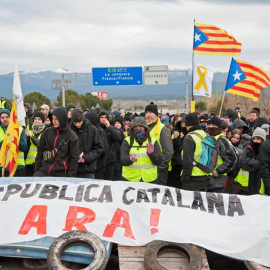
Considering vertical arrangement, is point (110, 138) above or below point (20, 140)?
below

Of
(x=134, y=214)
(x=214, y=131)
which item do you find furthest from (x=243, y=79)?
(x=134, y=214)

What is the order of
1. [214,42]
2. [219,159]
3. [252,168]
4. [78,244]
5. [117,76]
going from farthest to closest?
[117,76]
[214,42]
[219,159]
[252,168]
[78,244]

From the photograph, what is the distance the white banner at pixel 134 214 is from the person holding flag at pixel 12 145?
1.10 metres

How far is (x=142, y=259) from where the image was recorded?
208 inches

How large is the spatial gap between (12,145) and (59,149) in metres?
1.35

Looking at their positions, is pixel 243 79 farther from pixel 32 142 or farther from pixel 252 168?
Result: pixel 32 142

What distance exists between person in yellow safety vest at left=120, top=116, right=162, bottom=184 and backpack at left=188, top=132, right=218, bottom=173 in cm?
68

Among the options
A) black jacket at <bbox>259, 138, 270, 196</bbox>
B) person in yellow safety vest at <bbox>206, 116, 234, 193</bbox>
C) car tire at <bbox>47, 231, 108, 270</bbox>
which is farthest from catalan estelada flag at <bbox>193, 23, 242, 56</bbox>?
car tire at <bbox>47, 231, 108, 270</bbox>

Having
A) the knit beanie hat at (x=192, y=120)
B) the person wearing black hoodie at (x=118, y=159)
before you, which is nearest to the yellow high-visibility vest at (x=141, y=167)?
the knit beanie hat at (x=192, y=120)

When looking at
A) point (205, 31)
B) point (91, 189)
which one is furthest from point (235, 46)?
point (91, 189)

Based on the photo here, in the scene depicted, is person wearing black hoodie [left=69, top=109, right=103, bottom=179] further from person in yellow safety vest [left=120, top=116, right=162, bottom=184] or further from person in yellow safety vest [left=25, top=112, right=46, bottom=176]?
person in yellow safety vest [left=25, top=112, right=46, bottom=176]

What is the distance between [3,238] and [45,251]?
617mm

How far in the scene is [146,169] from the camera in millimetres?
6875

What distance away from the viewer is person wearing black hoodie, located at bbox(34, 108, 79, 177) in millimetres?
6723
